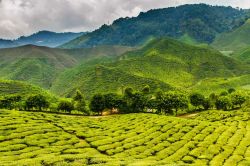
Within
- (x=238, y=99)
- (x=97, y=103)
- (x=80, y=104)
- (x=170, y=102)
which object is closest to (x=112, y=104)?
(x=97, y=103)

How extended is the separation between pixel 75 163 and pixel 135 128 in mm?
47485

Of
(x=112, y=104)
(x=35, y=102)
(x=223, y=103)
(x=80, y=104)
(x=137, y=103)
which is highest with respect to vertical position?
(x=35, y=102)

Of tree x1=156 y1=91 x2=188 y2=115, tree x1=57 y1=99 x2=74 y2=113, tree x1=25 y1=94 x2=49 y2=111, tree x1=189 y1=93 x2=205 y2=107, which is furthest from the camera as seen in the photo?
tree x1=189 y1=93 x2=205 y2=107

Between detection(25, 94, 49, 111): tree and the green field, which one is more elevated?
detection(25, 94, 49, 111): tree

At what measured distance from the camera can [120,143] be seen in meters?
70.8

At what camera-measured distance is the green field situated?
2106 inches

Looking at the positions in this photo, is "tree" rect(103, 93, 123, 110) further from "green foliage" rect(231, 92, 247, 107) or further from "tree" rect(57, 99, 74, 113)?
"green foliage" rect(231, 92, 247, 107)

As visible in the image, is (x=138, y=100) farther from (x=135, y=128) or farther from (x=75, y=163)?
(x=75, y=163)

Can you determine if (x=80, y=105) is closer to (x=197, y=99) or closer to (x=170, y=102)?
(x=170, y=102)

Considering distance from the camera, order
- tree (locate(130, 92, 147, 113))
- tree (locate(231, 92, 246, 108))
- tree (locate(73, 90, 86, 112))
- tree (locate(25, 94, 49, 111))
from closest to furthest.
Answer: tree (locate(25, 94, 49, 111)), tree (locate(130, 92, 147, 113)), tree (locate(73, 90, 86, 112)), tree (locate(231, 92, 246, 108))

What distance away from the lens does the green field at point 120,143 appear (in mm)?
53500

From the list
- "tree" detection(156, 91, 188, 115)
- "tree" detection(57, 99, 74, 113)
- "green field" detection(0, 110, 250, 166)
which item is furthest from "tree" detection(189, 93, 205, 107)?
"green field" detection(0, 110, 250, 166)

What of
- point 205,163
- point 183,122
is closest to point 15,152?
point 205,163

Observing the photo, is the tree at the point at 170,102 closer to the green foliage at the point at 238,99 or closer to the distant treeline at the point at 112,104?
the distant treeline at the point at 112,104
